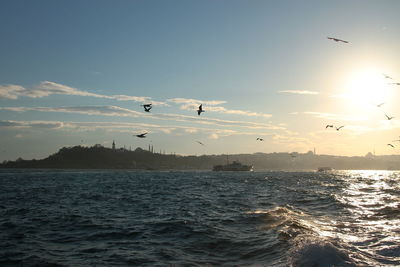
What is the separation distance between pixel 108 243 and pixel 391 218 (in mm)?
17605

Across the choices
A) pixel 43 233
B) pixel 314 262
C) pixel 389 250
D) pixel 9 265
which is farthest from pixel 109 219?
pixel 389 250

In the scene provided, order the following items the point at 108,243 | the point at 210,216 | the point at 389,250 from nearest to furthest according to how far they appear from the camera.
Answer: the point at 389,250 → the point at 108,243 → the point at 210,216

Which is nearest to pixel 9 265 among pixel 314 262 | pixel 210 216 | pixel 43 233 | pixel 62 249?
pixel 62 249

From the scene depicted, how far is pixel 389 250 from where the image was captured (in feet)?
47.5

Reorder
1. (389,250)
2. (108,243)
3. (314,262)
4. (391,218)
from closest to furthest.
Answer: (314,262) < (389,250) < (108,243) < (391,218)

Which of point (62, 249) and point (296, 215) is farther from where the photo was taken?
point (296, 215)

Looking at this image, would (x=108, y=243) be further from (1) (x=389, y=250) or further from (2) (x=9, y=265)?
(1) (x=389, y=250)

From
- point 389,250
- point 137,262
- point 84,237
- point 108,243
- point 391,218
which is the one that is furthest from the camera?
point 391,218

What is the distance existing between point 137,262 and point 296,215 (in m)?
14.6

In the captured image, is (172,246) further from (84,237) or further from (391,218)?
(391,218)

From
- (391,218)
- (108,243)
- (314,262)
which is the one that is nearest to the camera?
(314,262)

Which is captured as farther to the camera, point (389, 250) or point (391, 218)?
point (391, 218)

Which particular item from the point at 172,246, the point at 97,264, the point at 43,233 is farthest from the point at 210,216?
the point at 97,264

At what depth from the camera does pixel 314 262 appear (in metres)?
12.7
